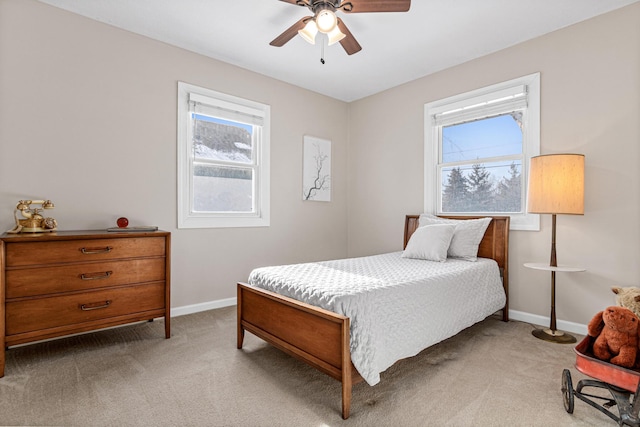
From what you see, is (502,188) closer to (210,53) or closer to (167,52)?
(210,53)

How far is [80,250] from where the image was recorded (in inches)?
91.1

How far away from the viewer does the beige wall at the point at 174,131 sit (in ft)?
8.35

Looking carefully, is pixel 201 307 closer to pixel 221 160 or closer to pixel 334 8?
pixel 221 160

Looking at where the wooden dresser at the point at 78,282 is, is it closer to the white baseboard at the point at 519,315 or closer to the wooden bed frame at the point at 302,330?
the white baseboard at the point at 519,315

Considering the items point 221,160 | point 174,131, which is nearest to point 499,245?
point 221,160

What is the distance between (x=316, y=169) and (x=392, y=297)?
2.77 metres

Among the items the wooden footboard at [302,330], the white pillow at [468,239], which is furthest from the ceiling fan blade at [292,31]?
the white pillow at [468,239]

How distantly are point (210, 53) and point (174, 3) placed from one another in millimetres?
803

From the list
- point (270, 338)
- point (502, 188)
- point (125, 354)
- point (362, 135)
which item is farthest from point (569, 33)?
point (125, 354)

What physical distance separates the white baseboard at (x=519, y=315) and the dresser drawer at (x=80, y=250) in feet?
2.88

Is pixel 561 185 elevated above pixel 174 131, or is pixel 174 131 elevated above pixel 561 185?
pixel 174 131

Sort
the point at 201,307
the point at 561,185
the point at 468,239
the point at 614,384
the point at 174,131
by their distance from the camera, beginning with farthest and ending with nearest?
the point at 201,307 < the point at 174,131 < the point at 468,239 < the point at 561,185 < the point at 614,384

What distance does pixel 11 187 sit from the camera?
2453 millimetres

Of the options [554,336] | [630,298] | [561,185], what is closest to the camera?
[630,298]
